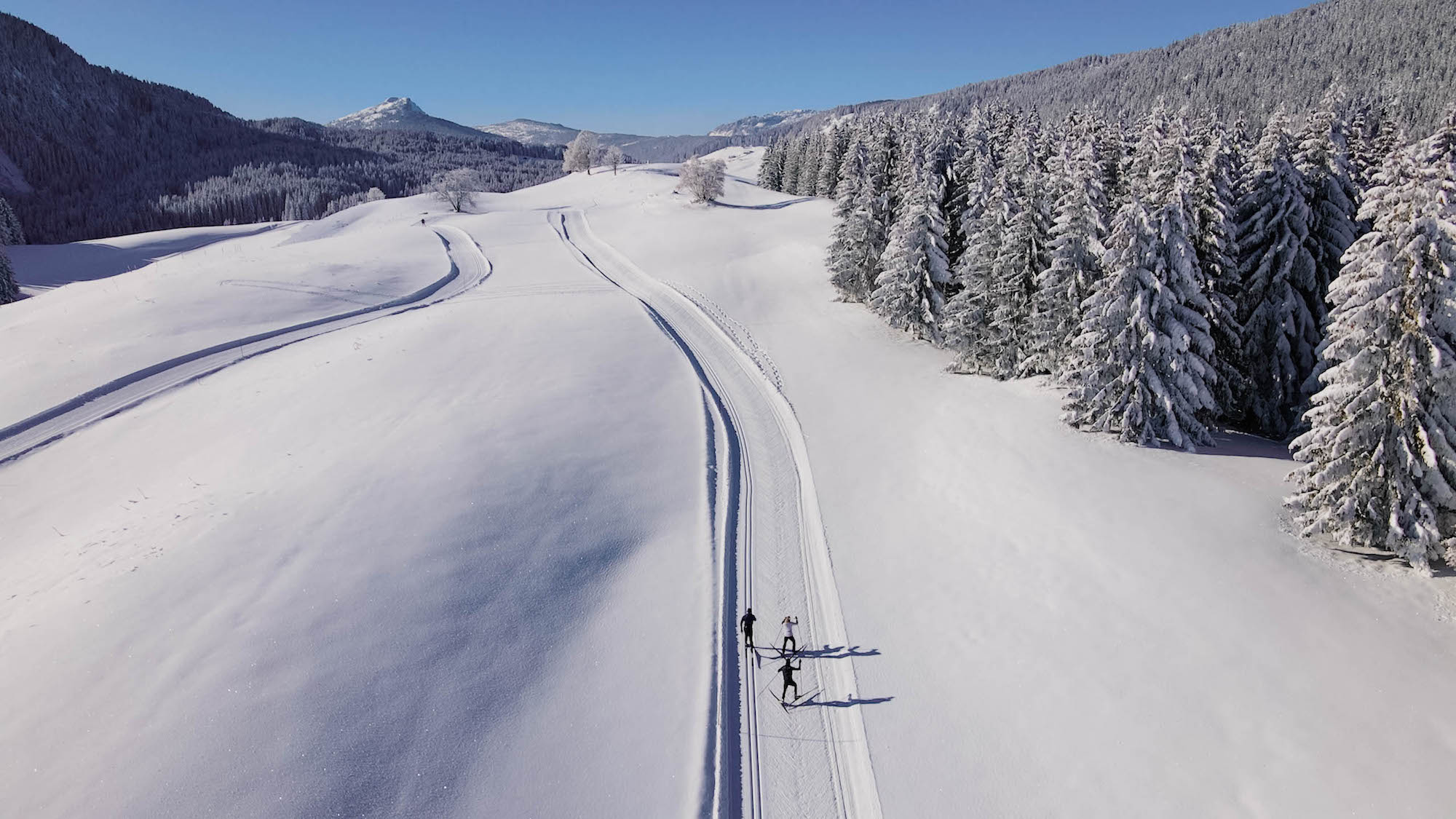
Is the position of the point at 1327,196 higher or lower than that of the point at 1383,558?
higher

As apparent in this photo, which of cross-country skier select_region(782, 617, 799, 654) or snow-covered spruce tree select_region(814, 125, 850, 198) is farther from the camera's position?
snow-covered spruce tree select_region(814, 125, 850, 198)

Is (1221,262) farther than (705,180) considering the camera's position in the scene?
No

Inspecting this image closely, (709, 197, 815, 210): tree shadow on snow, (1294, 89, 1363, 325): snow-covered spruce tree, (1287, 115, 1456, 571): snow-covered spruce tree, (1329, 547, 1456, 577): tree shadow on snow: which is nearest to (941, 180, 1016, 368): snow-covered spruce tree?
(1294, 89, 1363, 325): snow-covered spruce tree

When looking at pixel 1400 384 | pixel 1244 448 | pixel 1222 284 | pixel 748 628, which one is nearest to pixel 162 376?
pixel 748 628

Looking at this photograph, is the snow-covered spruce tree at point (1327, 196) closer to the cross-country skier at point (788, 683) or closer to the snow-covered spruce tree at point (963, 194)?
the snow-covered spruce tree at point (963, 194)

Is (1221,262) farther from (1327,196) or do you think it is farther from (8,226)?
(8,226)

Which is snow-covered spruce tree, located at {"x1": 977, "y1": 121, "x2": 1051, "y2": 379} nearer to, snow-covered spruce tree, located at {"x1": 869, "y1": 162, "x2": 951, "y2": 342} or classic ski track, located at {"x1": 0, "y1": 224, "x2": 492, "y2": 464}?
snow-covered spruce tree, located at {"x1": 869, "y1": 162, "x2": 951, "y2": 342}

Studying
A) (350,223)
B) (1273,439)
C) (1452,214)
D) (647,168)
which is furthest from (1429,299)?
(647,168)
